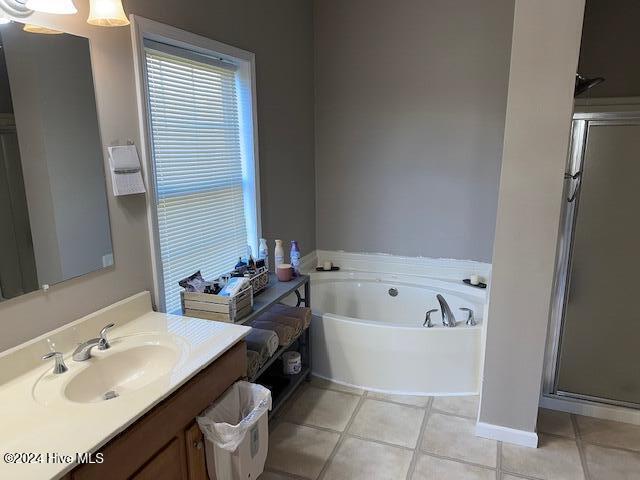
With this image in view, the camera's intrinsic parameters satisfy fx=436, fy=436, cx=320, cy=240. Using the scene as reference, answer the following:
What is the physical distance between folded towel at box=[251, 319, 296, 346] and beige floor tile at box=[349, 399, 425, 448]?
594 mm

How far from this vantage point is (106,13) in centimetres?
145

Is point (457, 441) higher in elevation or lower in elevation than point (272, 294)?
lower

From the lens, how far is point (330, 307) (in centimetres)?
347

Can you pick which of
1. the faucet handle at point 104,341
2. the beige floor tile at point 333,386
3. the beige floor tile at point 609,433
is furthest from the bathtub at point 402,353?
the faucet handle at point 104,341

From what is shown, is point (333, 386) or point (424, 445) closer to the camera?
point (424, 445)

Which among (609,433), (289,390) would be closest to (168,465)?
(289,390)

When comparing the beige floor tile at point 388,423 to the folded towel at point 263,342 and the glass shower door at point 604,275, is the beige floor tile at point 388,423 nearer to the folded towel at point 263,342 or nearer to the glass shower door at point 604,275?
the folded towel at point 263,342

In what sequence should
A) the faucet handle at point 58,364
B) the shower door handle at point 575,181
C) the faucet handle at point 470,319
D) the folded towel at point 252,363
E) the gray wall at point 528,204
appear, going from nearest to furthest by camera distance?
the faucet handle at point 58,364 < the gray wall at point 528,204 < the folded towel at point 252,363 < the shower door handle at point 575,181 < the faucet handle at point 470,319

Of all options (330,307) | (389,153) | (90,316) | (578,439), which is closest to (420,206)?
(389,153)

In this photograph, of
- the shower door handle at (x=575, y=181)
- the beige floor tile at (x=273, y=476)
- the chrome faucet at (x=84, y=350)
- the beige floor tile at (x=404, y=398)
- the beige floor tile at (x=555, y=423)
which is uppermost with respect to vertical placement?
the shower door handle at (x=575, y=181)

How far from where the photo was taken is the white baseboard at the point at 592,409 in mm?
2379

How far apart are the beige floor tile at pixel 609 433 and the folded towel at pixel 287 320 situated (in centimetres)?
158

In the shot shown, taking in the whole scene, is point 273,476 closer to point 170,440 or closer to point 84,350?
point 170,440

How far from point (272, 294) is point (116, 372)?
0.88 meters
